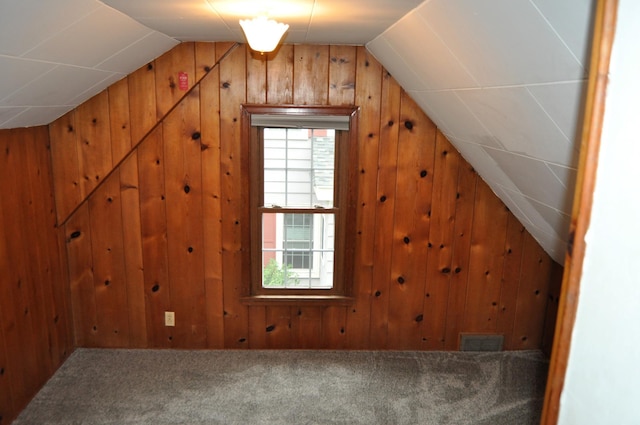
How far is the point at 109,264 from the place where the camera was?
10.6 feet

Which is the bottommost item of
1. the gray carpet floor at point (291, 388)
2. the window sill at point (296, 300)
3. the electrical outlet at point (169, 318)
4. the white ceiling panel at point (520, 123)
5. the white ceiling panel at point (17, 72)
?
the gray carpet floor at point (291, 388)

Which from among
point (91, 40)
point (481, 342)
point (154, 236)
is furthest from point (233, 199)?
point (481, 342)

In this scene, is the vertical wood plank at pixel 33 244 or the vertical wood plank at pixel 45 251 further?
the vertical wood plank at pixel 45 251

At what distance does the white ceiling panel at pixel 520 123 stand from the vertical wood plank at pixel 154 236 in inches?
76.7

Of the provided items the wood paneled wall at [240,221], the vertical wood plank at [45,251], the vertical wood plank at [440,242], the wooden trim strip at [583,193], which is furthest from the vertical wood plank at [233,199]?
the wooden trim strip at [583,193]

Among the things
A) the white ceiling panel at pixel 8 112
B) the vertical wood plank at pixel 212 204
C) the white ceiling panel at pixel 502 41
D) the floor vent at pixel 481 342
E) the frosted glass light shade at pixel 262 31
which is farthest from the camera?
the floor vent at pixel 481 342

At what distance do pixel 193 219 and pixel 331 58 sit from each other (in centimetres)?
138

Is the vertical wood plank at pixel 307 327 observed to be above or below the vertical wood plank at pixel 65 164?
below

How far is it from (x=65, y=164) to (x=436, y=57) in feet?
7.75

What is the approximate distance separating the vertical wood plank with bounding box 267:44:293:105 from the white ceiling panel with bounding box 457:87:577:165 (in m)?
1.21

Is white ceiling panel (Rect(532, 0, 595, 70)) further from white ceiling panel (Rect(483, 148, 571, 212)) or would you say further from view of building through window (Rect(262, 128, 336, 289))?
view of building through window (Rect(262, 128, 336, 289))

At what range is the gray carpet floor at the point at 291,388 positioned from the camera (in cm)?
269

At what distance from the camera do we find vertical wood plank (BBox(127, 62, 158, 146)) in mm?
2936

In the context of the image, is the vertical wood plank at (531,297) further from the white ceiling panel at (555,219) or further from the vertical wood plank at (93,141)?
the vertical wood plank at (93,141)
